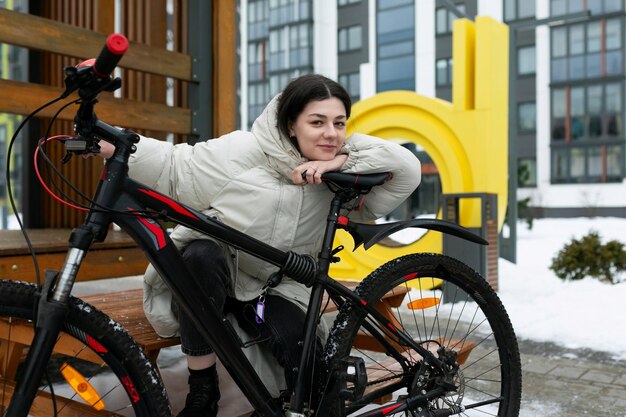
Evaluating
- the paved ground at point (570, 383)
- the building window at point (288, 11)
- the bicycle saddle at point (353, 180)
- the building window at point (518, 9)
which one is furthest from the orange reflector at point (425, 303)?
the building window at point (288, 11)

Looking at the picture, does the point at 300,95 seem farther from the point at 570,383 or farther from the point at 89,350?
the point at 570,383

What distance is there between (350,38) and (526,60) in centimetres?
1004

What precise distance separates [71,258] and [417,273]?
1.22m

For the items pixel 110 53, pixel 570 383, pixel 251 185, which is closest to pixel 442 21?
pixel 570 383

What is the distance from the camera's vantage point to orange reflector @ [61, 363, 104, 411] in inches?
66.1

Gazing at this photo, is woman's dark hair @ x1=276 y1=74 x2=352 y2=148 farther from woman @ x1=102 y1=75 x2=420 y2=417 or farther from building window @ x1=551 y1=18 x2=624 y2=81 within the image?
building window @ x1=551 y1=18 x2=624 y2=81

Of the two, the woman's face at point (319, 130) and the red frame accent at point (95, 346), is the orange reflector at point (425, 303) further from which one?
the red frame accent at point (95, 346)

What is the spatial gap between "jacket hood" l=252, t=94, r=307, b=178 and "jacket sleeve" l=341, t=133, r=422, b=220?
0.18 m

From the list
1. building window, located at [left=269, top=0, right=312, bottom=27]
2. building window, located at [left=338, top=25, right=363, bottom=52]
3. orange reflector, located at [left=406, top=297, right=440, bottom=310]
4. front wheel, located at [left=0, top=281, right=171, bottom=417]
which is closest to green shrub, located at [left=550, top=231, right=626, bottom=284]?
orange reflector, located at [left=406, top=297, right=440, bottom=310]

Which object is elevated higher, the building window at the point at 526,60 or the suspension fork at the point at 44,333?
the building window at the point at 526,60

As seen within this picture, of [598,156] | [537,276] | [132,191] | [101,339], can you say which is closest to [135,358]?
[101,339]

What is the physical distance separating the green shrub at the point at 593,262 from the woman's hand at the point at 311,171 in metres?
5.76

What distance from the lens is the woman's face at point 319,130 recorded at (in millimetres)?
2293

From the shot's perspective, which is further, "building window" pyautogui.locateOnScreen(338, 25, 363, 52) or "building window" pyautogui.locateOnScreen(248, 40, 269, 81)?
"building window" pyautogui.locateOnScreen(248, 40, 269, 81)
